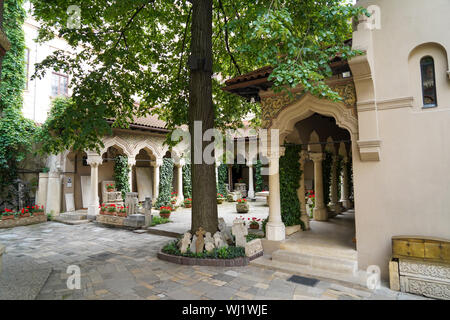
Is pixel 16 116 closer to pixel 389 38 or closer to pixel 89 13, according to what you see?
pixel 89 13

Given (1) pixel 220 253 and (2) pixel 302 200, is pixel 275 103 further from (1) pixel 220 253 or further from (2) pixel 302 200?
(1) pixel 220 253

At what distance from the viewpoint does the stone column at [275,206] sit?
21.3 feet

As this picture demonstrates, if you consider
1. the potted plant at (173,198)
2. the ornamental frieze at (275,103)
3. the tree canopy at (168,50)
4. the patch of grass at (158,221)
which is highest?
the tree canopy at (168,50)

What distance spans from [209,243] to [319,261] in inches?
96.1

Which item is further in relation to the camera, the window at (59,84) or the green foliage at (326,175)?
the window at (59,84)

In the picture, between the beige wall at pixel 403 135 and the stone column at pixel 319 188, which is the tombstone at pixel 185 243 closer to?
the beige wall at pixel 403 135

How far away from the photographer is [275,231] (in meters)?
6.46

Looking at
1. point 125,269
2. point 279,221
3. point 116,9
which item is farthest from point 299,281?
point 116,9

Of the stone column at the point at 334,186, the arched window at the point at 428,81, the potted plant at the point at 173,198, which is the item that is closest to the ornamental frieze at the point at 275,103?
the arched window at the point at 428,81

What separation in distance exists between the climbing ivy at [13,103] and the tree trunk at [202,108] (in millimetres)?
10428

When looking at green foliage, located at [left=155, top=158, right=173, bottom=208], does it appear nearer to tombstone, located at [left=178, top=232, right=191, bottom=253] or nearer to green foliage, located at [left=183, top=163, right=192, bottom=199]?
green foliage, located at [left=183, top=163, right=192, bottom=199]

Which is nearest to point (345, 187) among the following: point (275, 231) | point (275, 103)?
point (275, 231)

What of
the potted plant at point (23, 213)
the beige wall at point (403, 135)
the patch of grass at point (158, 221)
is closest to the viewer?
the beige wall at point (403, 135)

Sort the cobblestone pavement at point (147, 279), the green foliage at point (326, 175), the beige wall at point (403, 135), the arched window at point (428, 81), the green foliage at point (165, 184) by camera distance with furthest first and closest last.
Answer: the green foliage at point (165, 184) < the green foliage at point (326, 175) < the arched window at point (428, 81) < the beige wall at point (403, 135) < the cobblestone pavement at point (147, 279)
